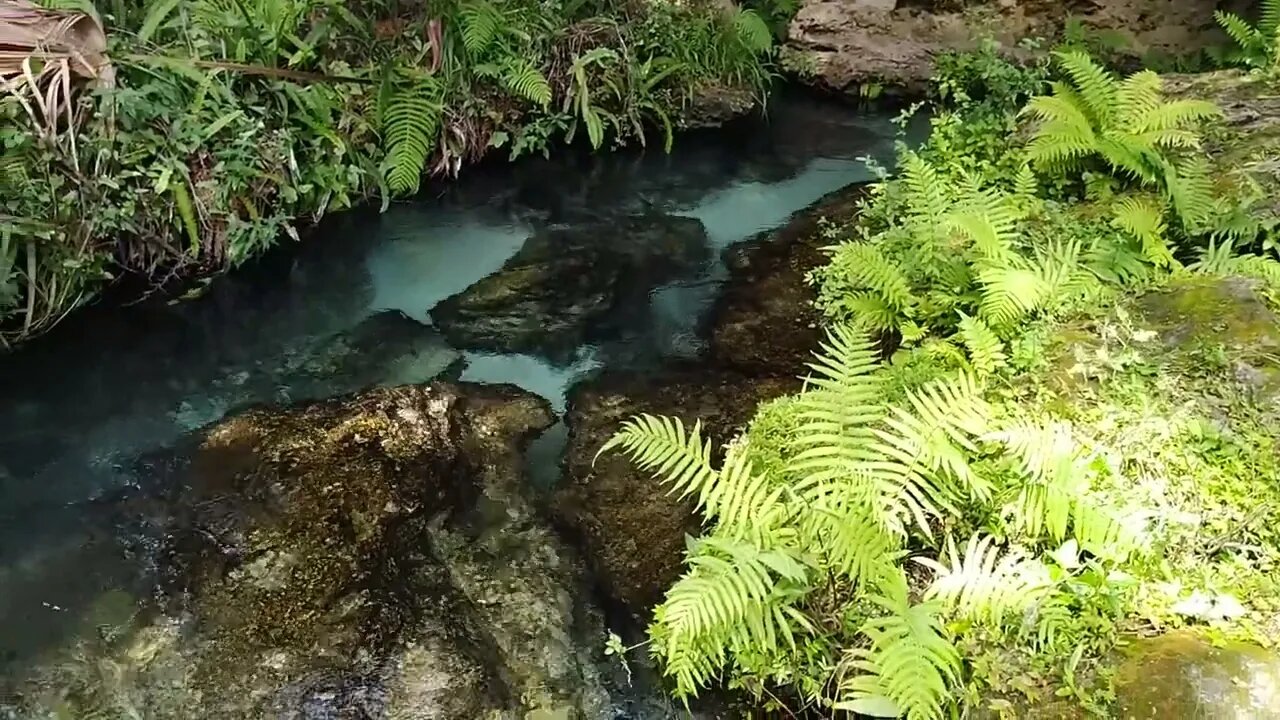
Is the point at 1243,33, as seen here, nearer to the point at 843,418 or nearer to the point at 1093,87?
the point at 1093,87

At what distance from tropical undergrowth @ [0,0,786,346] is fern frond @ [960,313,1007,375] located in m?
3.96

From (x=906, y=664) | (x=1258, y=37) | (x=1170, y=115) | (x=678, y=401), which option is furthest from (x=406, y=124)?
(x=1258, y=37)

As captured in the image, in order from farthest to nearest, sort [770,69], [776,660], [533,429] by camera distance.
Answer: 1. [770,69]
2. [533,429]
3. [776,660]

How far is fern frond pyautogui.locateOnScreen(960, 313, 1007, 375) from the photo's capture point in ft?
12.4

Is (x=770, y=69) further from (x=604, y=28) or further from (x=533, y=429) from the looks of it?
(x=533, y=429)

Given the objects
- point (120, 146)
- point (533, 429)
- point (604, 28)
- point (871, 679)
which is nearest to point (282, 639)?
point (533, 429)

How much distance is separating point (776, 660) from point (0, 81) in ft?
15.7

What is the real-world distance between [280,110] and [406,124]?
84 cm

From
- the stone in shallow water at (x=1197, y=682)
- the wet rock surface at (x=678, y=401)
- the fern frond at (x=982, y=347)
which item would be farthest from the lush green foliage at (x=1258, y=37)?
the stone in shallow water at (x=1197, y=682)

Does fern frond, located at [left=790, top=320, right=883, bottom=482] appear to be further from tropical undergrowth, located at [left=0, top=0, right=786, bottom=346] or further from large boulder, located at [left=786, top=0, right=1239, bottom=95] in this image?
large boulder, located at [left=786, top=0, right=1239, bottom=95]

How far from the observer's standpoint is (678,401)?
15.2 ft

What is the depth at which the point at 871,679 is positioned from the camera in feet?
8.75

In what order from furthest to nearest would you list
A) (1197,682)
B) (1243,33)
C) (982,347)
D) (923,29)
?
1. (923,29)
2. (1243,33)
3. (982,347)
4. (1197,682)

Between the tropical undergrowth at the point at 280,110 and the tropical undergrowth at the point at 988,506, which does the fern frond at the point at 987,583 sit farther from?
the tropical undergrowth at the point at 280,110
